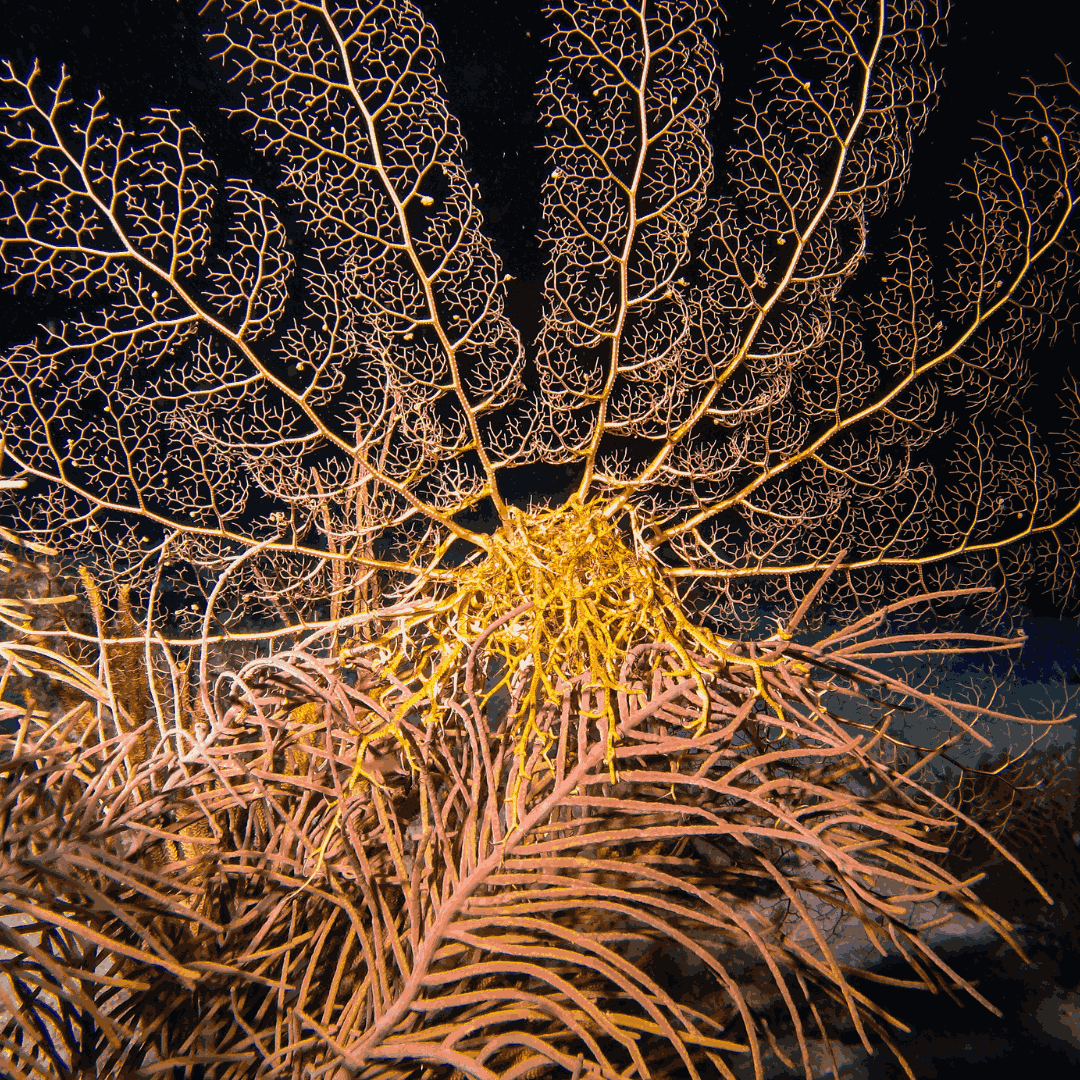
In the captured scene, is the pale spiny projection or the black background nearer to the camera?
the pale spiny projection

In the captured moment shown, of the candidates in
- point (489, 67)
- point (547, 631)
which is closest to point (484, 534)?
point (547, 631)

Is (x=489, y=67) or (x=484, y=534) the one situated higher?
(x=489, y=67)

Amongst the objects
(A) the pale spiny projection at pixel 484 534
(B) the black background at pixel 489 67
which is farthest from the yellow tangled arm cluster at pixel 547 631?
(B) the black background at pixel 489 67

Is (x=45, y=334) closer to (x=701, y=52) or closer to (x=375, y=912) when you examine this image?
(x=375, y=912)

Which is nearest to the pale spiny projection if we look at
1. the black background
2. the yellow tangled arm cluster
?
the yellow tangled arm cluster

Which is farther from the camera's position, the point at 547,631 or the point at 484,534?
the point at 484,534

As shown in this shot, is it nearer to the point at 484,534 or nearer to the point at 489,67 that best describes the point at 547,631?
the point at 484,534

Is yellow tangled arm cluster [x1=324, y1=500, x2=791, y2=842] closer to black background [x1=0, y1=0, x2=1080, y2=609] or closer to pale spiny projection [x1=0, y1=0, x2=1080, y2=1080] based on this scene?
pale spiny projection [x1=0, y1=0, x2=1080, y2=1080]

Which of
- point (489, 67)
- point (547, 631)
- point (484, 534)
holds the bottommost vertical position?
point (484, 534)
